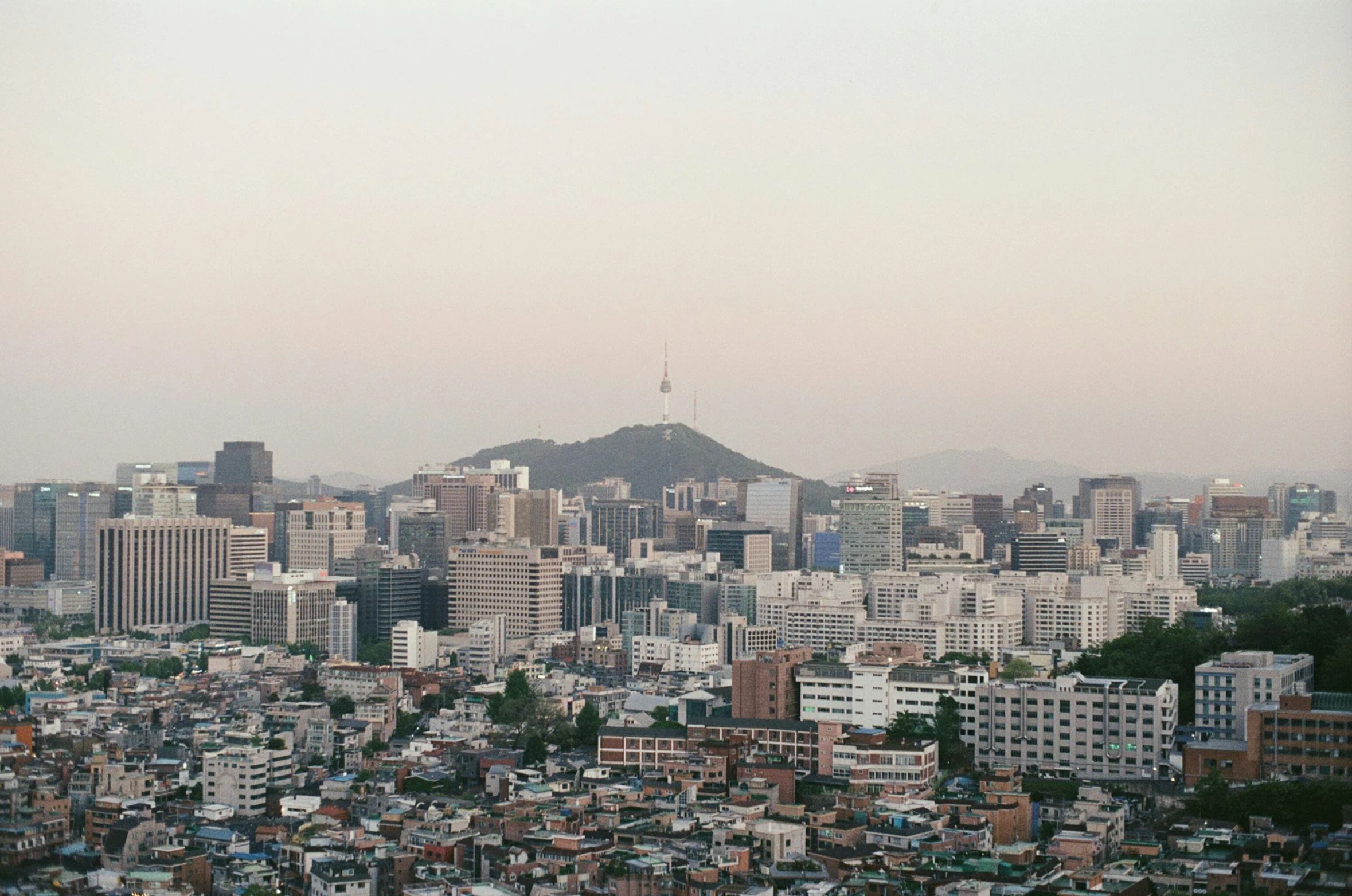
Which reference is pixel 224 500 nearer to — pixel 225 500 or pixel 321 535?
pixel 225 500

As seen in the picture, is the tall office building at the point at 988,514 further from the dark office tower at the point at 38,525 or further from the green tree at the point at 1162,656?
the green tree at the point at 1162,656

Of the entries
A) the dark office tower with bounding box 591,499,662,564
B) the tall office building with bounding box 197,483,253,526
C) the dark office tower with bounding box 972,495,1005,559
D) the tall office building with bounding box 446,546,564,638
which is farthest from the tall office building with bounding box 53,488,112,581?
the dark office tower with bounding box 972,495,1005,559

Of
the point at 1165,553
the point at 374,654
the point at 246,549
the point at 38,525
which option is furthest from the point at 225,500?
the point at 1165,553

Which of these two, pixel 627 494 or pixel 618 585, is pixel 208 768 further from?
pixel 627 494

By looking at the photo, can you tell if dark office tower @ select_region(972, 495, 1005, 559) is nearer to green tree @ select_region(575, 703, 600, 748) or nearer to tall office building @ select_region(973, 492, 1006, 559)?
tall office building @ select_region(973, 492, 1006, 559)

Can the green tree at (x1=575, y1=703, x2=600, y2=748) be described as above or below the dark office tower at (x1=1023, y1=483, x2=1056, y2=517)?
below

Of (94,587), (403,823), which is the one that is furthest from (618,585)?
(403,823)

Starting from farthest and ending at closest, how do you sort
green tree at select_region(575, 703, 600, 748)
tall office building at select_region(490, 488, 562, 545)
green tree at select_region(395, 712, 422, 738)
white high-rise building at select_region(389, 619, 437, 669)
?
tall office building at select_region(490, 488, 562, 545) → white high-rise building at select_region(389, 619, 437, 669) → green tree at select_region(395, 712, 422, 738) → green tree at select_region(575, 703, 600, 748)
